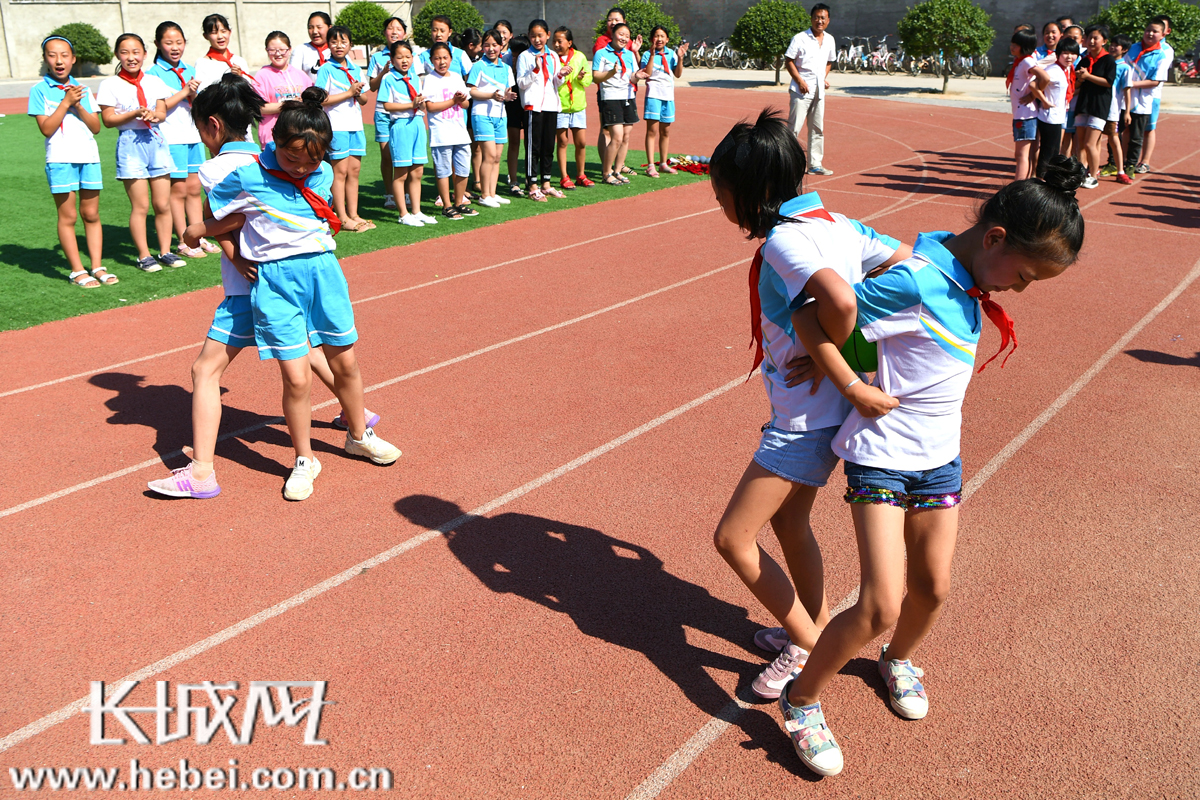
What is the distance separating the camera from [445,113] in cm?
1107

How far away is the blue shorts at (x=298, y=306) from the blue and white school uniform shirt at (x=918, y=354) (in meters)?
2.82

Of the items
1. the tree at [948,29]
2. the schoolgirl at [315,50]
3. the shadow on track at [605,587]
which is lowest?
the shadow on track at [605,587]

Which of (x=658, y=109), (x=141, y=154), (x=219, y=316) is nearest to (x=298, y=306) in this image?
(x=219, y=316)

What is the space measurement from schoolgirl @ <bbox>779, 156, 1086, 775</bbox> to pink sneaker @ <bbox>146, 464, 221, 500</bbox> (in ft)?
10.7

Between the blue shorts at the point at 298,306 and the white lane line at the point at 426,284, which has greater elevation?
the blue shorts at the point at 298,306

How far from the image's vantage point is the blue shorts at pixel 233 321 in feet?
15.6

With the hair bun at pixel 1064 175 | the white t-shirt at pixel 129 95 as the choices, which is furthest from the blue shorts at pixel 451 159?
the hair bun at pixel 1064 175

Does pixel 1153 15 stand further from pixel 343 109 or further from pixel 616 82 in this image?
pixel 343 109

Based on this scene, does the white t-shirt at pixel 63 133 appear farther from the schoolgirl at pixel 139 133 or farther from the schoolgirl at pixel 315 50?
the schoolgirl at pixel 315 50

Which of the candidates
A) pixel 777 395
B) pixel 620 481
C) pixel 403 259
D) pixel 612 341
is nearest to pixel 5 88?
pixel 403 259

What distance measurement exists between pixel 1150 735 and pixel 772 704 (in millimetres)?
1249

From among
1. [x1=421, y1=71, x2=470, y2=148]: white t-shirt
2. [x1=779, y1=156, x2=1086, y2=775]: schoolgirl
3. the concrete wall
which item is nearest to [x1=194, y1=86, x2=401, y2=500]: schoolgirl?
[x1=779, y1=156, x2=1086, y2=775]: schoolgirl

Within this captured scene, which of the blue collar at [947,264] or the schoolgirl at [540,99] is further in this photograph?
the schoolgirl at [540,99]

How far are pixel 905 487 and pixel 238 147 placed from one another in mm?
3612
